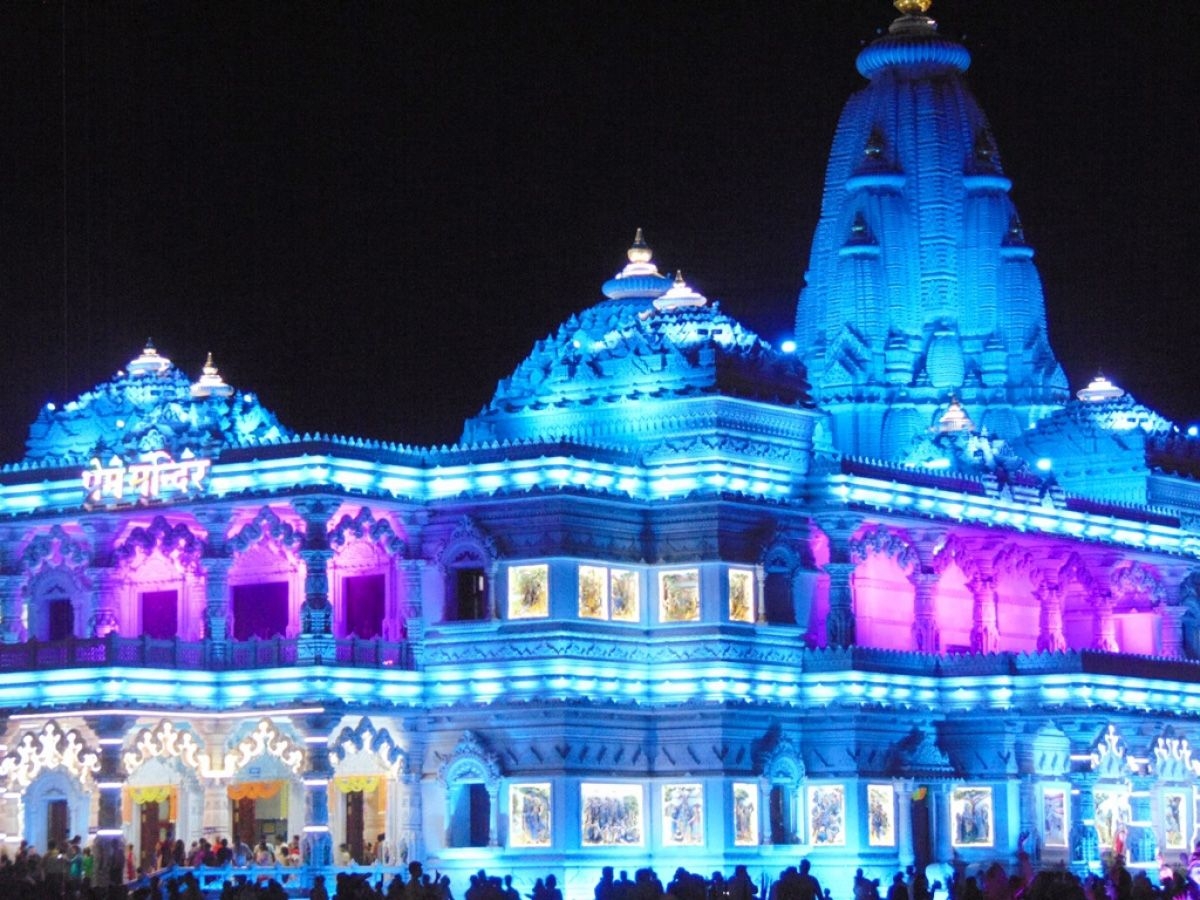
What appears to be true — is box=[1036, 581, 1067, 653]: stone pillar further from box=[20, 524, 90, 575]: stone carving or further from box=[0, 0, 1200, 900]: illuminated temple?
box=[20, 524, 90, 575]: stone carving

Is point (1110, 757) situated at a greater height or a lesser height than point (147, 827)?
greater

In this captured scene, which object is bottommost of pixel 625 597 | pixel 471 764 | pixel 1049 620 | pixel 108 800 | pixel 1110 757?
pixel 108 800

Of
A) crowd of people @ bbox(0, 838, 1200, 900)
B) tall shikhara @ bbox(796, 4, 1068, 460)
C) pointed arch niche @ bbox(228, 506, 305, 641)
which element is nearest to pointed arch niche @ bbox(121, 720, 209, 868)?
pointed arch niche @ bbox(228, 506, 305, 641)

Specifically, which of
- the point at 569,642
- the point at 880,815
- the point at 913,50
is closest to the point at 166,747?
the point at 569,642

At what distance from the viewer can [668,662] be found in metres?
68.6

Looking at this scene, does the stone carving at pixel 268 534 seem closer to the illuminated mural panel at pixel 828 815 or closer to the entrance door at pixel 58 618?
the entrance door at pixel 58 618

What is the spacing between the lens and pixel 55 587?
236 feet

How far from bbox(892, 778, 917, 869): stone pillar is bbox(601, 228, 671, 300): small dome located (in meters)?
15.2

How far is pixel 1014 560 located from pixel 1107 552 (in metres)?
4.27

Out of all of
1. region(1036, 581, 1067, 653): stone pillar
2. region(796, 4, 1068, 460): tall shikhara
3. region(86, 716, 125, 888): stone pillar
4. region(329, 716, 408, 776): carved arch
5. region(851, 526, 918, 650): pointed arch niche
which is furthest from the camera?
region(796, 4, 1068, 460): tall shikhara

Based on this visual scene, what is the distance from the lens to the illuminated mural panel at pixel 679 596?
226 ft

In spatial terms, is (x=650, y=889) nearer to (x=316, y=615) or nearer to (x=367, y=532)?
(x=316, y=615)

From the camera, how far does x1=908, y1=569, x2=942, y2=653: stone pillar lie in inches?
2953

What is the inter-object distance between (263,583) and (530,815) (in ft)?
29.6
